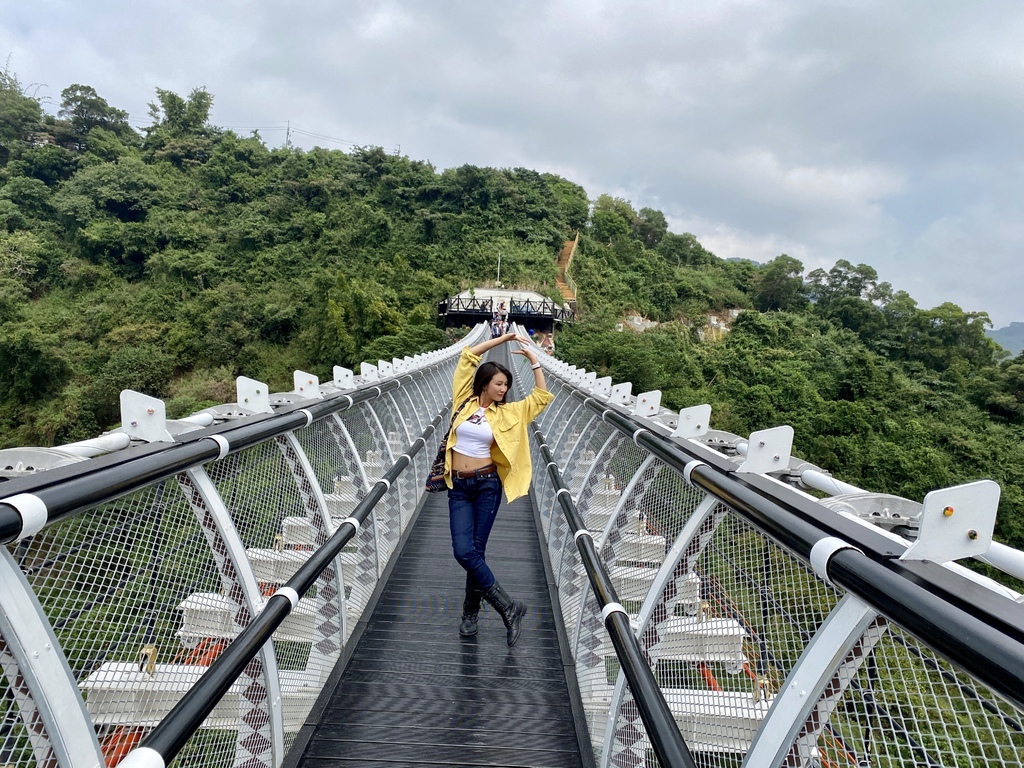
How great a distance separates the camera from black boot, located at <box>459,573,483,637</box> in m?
2.63

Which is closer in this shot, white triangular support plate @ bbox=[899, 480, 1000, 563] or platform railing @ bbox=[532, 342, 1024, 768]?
platform railing @ bbox=[532, 342, 1024, 768]

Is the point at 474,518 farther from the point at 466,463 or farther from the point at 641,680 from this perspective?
the point at 641,680

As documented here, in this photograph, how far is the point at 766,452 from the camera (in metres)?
1.47

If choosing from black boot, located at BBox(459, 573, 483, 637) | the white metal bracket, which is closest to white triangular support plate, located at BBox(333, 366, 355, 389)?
black boot, located at BBox(459, 573, 483, 637)

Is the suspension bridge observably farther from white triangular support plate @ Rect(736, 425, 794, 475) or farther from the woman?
the woman

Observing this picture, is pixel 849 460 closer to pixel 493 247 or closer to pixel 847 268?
pixel 493 247

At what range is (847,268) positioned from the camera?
142 feet

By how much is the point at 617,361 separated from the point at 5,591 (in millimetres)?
22181

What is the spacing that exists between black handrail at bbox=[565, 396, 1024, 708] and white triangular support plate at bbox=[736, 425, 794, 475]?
0.25 meters

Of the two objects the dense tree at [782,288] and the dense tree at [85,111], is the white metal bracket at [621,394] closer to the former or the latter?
the dense tree at [782,288]

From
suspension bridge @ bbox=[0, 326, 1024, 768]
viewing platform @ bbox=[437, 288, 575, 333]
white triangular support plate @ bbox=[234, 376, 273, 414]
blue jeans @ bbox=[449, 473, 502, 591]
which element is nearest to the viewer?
suspension bridge @ bbox=[0, 326, 1024, 768]

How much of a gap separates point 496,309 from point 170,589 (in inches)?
1099

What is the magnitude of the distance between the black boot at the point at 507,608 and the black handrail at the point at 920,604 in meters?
1.57

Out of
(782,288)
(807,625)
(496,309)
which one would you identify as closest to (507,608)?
(807,625)
